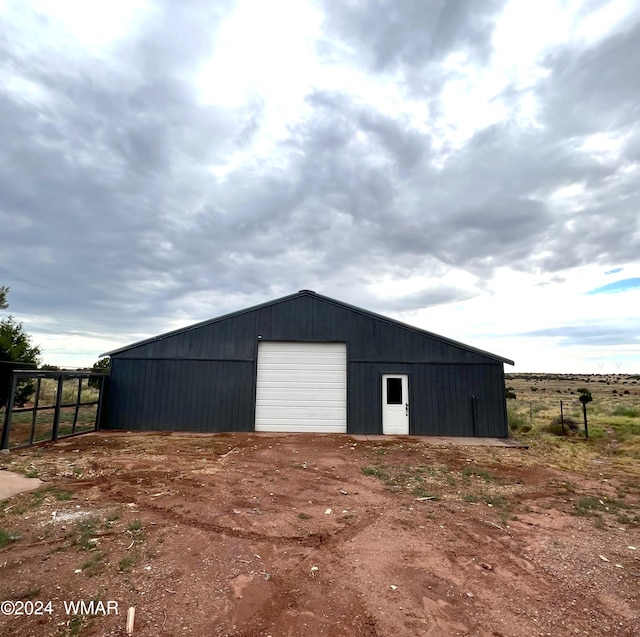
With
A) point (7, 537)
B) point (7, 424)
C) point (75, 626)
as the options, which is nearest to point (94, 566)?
point (75, 626)

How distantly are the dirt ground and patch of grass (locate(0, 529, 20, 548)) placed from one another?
1.5 inches

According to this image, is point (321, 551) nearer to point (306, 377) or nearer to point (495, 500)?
point (495, 500)

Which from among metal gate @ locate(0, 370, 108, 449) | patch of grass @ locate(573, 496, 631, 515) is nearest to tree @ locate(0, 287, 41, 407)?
metal gate @ locate(0, 370, 108, 449)

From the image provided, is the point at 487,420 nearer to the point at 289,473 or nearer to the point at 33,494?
the point at 289,473

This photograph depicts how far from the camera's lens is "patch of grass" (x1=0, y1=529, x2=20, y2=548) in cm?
419

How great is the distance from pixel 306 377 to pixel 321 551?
9.78 meters

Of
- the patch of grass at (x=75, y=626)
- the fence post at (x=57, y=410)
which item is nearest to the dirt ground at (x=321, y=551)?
the patch of grass at (x=75, y=626)

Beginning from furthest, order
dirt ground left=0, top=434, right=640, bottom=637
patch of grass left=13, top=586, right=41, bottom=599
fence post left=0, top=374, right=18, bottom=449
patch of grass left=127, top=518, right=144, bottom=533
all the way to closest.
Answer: fence post left=0, top=374, right=18, bottom=449
patch of grass left=127, top=518, right=144, bottom=533
patch of grass left=13, top=586, right=41, bottom=599
dirt ground left=0, top=434, right=640, bottom=637

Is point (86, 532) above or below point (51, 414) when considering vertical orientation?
below

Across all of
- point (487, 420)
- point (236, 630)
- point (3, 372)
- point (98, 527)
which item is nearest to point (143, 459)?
point (98, 527)

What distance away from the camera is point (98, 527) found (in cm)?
464

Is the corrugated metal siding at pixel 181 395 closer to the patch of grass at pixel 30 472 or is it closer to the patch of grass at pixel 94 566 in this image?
the patch of grass at pixel 30 472

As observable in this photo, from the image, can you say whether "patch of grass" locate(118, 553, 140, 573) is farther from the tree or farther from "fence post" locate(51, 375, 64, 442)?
the tree

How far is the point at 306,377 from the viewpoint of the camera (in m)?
14.0
